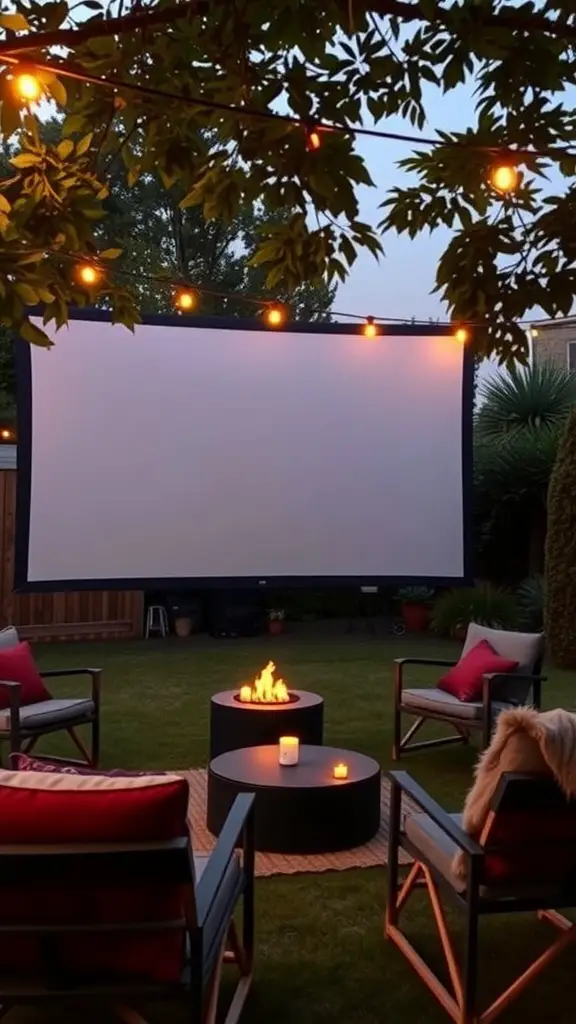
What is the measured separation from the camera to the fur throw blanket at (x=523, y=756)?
236 cm

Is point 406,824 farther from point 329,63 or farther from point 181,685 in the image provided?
point 181,685

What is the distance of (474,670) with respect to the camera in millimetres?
5020

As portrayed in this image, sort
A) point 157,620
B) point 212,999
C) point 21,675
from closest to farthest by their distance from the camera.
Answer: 1. point 212,999
2. point 21,675
3. point 157,620

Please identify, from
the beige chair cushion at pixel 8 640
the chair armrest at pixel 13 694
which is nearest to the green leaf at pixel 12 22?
the chair armrest at pixel 13 694

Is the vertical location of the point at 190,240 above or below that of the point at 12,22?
above

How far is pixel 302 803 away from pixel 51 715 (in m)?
1.48

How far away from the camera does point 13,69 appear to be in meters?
2.10

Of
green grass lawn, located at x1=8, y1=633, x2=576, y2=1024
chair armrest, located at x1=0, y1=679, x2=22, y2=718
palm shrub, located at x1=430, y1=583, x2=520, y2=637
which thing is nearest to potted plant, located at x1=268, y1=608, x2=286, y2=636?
green grass lawn, located at x1=8, y1=633, x2=576, y2=1024

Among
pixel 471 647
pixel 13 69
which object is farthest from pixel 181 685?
pixel 13 69

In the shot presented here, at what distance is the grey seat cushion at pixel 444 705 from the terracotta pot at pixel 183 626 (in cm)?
449

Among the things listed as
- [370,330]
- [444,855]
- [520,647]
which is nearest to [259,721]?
[520,647]

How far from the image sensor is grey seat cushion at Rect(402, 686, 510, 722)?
4.84 metres

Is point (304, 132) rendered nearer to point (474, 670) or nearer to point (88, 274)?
point (88, 274)

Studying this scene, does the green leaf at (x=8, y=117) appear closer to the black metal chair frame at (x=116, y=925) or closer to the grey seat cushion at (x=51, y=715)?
the black metal chair frame at (x=116, y=925)
